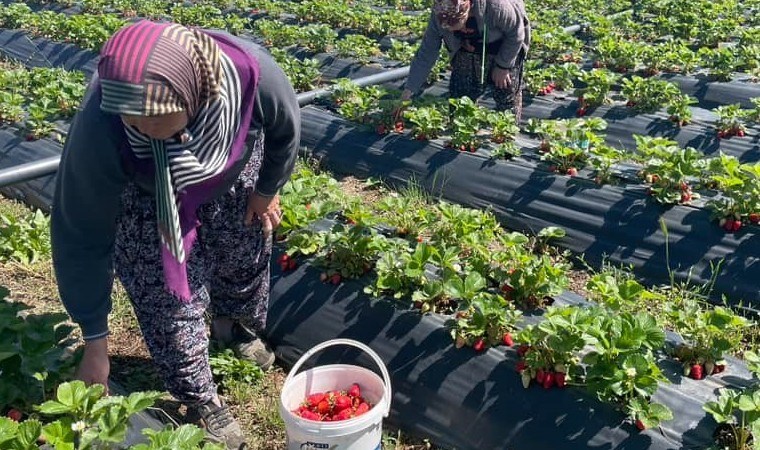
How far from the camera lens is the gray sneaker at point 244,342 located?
11.0ft

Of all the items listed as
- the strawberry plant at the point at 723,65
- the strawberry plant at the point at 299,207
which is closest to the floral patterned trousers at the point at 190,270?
the strawberry plant at the point at 299,207

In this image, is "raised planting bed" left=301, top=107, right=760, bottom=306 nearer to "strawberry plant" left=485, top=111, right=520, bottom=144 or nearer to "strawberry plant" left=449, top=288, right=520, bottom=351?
"strawberry plant" left=485, top=111, right=520, bottom=144

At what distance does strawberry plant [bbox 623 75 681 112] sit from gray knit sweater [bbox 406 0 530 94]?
132 centimetres

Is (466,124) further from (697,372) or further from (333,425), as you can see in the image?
(333,425)

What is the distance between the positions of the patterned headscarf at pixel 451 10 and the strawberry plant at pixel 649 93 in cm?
220

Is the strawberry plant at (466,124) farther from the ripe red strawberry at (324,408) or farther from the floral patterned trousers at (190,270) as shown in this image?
the ripe red strawberry at (324,408)

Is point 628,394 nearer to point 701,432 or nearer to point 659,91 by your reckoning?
point 701,432

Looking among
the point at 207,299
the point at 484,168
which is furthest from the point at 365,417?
the point at 484,168

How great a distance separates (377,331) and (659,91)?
4.11 metres

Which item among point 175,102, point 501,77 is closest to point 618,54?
point 501,77

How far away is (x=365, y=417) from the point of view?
2.47 metres

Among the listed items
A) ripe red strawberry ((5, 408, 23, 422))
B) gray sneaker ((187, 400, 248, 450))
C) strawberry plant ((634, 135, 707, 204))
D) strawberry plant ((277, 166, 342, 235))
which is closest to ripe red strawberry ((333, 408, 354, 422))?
gray sneaker ((187, 400, 248, 450))

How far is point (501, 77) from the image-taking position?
5461mm

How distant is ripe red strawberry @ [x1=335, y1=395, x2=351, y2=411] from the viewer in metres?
2.71
